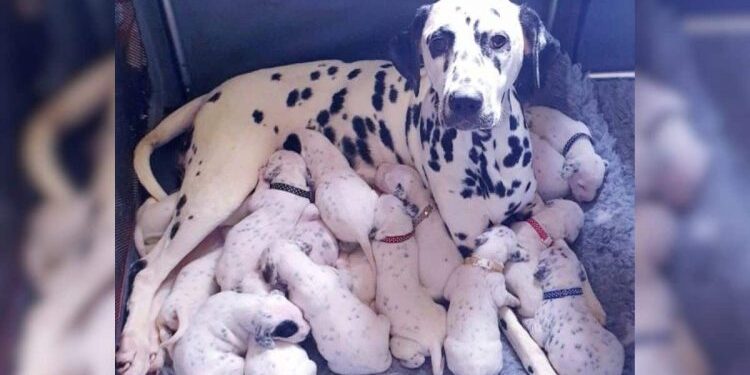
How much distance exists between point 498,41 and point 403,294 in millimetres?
557

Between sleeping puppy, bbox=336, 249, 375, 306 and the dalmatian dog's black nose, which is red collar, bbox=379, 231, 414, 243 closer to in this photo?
sleeping puppy, bbox=336, 249, 375, 306

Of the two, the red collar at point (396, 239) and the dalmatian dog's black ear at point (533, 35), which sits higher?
the dalmatian dog's black ear at point (533, 35)

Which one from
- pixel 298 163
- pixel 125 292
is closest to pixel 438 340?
pixel 298 163

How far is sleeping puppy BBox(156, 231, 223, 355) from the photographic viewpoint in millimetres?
1599

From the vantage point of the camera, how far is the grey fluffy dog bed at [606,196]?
1599 mm

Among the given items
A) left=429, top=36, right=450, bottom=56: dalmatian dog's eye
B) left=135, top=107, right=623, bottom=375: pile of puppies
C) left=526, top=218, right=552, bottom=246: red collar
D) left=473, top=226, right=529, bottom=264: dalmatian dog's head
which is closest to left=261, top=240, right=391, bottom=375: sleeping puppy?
left=135, top=107, right=623, bottom=375: pile of puppies

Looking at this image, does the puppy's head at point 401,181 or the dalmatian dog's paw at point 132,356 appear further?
the puppy's head at point 401,181

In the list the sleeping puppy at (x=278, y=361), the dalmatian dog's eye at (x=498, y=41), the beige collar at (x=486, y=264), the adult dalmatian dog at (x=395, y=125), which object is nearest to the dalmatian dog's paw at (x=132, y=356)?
the adult dalmatian dog at (x=395, y=125)

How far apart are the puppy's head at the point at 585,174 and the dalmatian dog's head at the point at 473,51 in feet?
0.98

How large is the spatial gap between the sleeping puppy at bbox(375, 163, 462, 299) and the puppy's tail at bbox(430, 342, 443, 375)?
0.15m

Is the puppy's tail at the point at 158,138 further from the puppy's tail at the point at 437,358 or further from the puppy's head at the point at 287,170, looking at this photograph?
the puppy's tail at the point at 437,358

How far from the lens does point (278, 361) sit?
1.46 m

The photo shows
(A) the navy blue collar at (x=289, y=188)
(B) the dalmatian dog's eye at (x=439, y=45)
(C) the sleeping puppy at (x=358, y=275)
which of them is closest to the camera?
(B) the dalmatian dog's eye at (x=439, y=45)

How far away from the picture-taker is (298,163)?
5.98ft
